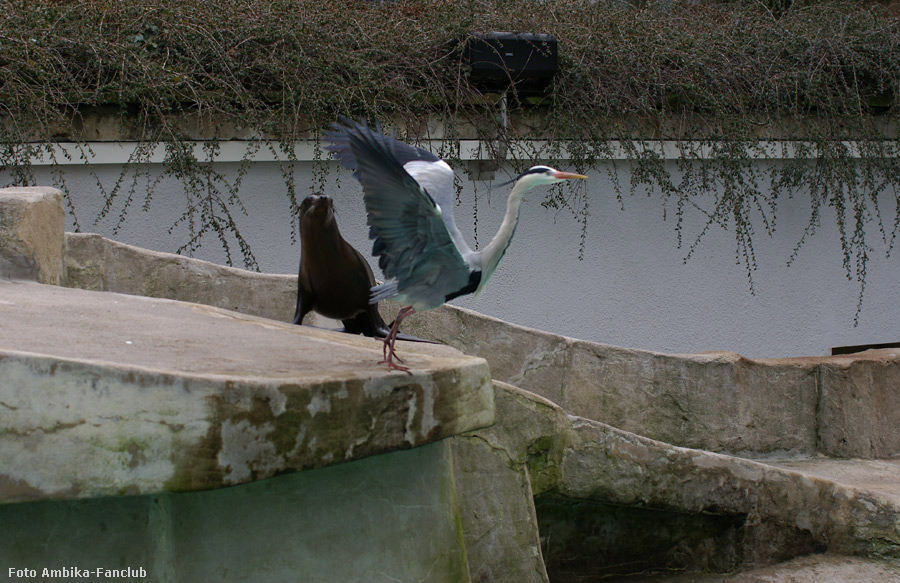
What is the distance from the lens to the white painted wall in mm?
5043

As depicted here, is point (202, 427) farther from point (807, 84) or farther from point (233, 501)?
point (807, 84)

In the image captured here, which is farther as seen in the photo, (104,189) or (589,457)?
(104,189)

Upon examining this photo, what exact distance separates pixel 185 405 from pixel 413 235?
2.46ft

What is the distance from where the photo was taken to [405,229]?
7.74 feet

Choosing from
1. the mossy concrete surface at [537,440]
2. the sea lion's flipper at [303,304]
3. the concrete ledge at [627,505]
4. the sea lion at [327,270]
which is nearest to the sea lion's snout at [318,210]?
the sea lion at [327,270]

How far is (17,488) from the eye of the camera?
1.79 metres

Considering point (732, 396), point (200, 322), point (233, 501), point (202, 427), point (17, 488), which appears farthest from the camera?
point (732, 396)

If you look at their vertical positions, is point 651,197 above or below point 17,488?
above

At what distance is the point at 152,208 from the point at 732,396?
10.4 ft

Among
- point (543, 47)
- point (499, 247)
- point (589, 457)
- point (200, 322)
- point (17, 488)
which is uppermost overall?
point (543, 47)

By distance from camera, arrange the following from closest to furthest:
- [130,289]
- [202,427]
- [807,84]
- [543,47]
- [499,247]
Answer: [202,427] → [499,247] → [130,289] → [543,47] → [807,84]

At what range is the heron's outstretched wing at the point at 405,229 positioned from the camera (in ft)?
7.37

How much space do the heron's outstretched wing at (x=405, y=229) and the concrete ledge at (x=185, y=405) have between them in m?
0.22

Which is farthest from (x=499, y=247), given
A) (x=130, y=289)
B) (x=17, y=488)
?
(x=130, y=289)
